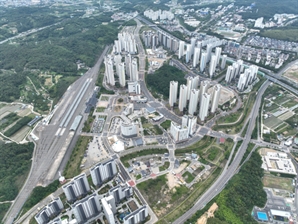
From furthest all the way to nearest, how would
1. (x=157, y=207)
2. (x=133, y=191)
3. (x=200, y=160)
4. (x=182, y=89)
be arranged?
(x=182, y=89)
(x=200, y=160)
(x=133, y=191)
(x=157, y=207)

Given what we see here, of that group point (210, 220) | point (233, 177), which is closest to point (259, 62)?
point (233, 177)

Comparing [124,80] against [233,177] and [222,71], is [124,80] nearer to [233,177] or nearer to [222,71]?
[222,71]

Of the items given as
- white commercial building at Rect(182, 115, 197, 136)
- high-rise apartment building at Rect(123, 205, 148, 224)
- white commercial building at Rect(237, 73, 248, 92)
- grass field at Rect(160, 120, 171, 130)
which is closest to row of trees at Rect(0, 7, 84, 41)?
grass field at Rect(160, 120, 171, 130)

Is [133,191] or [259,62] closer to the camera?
[133,191]

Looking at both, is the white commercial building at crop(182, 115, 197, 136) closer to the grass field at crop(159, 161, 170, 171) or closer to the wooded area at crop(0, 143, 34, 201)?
the grass field at crop(159, 161, 170, 171)

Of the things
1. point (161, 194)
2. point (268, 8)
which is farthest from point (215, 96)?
point (268, 8)

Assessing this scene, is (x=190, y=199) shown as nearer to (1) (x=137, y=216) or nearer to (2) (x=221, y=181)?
(2) (x=221, y=181)
